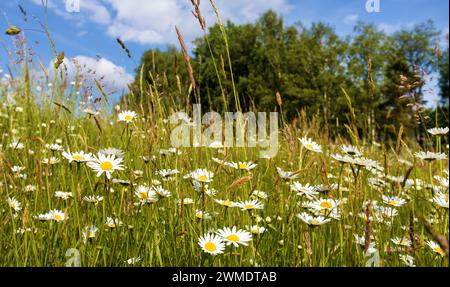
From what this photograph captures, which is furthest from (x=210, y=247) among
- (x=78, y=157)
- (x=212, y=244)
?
(x=78, y=157)

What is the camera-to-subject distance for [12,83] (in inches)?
175

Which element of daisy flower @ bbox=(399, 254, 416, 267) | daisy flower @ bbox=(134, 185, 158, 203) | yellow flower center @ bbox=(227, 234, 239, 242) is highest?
daisy flower @ bbox=(134, 185, 158, 203)

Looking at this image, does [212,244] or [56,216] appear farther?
[56,216]

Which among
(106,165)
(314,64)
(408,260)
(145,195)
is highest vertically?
(314,64)

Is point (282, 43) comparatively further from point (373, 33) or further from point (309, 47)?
point (373, 33)

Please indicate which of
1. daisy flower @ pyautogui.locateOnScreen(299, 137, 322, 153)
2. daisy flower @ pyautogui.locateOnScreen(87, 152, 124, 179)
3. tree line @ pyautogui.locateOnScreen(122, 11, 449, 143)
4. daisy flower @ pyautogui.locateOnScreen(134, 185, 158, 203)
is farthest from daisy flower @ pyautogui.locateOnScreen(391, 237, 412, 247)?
tree line @ pyautogui.locateOnScreen(122, 11, 449, 143)

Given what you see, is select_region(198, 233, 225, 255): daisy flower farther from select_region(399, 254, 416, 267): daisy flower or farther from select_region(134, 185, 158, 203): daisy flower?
select_region(399, 254, 416, 267): daisy flower

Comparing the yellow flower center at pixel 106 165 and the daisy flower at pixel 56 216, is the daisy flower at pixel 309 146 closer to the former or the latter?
the yellow flower center at pixel 106 165

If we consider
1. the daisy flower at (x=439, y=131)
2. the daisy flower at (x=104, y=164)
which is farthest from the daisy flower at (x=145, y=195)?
the daisy flower at (x=439, y=131)

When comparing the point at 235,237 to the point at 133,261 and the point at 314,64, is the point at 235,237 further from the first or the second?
the point at 314,64

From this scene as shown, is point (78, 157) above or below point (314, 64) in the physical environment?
below

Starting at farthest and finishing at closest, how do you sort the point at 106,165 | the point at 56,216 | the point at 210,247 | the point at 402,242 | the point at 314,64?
the point at 314,64, the point at 402,242, the point at 56,216, the point at 106,165, the point at 210,247

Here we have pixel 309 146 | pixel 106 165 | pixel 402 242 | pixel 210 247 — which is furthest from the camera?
pixel 309 146

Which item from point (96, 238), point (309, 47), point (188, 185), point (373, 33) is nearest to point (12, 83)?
point (188, 185)
